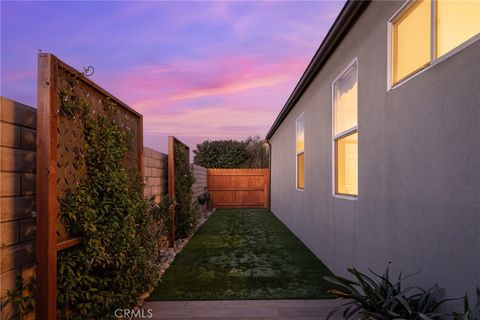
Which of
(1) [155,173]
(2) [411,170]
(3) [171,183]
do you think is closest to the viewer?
(2) [411,170]

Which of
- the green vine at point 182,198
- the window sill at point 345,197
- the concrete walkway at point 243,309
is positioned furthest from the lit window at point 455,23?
the green vine at point 182,198

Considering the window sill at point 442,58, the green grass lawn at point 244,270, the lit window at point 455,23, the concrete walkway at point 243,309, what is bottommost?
the green grass lawn at point 244,270

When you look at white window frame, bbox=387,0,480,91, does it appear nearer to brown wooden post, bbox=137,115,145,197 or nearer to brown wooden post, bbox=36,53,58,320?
brown wooden post, bbox=36,53,58,320

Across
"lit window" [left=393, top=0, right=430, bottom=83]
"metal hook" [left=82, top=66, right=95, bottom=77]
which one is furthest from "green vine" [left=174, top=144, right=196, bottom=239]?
"lit window" [left=393, top=0, right=430, bottom=83]

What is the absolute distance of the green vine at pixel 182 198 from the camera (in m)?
7.01

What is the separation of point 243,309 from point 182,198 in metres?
4.07

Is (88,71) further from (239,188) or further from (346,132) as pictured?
(239,188)

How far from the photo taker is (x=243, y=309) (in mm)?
3398

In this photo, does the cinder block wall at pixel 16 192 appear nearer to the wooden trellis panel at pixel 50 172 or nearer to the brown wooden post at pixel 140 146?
the wooden trellis panel at pixel 50 172

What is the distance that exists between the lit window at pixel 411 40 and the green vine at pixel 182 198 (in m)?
4.84

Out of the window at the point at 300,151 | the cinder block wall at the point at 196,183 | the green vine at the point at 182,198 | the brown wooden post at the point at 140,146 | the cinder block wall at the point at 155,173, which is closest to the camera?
the brown wooden post at the point at 140,146

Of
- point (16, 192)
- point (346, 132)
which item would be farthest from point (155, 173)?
point (16, 192)

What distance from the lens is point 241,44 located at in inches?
344

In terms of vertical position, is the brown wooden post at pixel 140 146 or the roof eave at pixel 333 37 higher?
the roof eave at pixel 333 37
